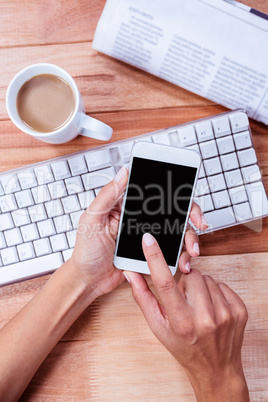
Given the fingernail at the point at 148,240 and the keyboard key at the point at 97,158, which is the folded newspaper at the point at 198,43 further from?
the fingernail at the point at 148,240

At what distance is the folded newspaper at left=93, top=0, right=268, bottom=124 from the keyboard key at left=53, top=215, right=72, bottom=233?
12.0 inches

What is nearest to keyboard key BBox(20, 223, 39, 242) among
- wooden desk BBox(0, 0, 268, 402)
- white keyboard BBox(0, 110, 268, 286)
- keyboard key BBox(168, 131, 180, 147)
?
white keyboard BBox(0, 110, 268, 286)

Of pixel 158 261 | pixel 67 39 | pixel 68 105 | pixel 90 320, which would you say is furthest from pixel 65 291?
pixel 67 39

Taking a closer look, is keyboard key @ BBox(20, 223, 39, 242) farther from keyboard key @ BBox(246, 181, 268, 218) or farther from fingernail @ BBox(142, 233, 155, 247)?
keyboard key @ BBox(246, 181, 268, 218)

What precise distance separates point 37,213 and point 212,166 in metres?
0.30

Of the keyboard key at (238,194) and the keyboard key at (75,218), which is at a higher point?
the keyboard key at (238,194)

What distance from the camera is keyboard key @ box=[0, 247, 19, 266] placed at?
23.4 inches

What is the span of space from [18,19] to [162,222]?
1.47 feet

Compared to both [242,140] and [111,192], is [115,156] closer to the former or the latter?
[111,192]

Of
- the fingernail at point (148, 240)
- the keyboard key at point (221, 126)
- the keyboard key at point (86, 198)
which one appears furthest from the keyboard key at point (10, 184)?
the keyboard key at point (221, 126)

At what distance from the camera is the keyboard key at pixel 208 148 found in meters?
0.60

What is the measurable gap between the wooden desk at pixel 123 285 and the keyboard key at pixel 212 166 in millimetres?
106

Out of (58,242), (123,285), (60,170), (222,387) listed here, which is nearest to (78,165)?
(60,170)

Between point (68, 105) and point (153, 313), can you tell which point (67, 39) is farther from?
point (153, 313)
